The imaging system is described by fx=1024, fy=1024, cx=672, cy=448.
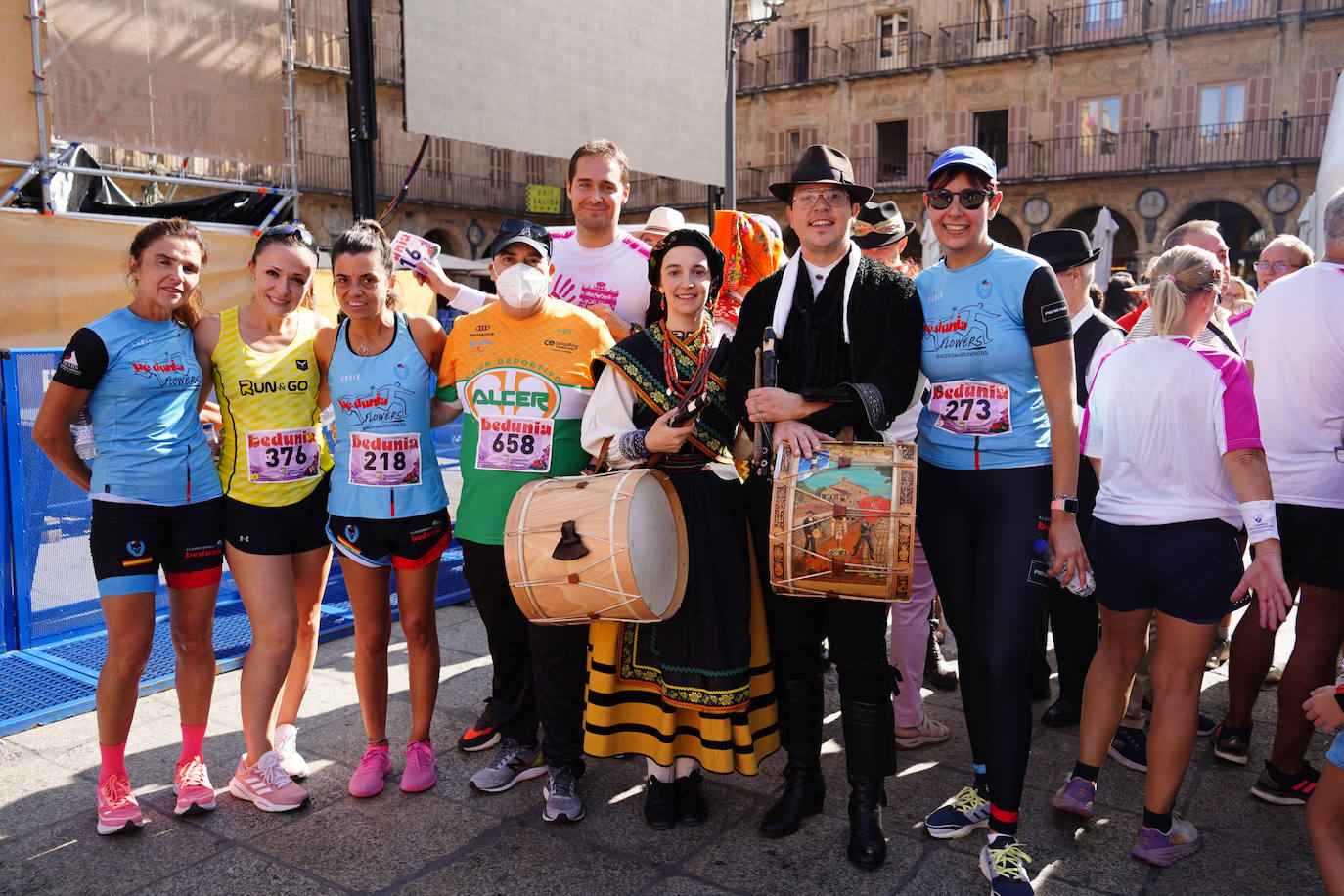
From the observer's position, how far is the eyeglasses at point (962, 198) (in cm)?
302

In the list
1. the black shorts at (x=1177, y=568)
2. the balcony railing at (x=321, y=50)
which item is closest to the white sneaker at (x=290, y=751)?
the black shorts at (x=1177, y=568)

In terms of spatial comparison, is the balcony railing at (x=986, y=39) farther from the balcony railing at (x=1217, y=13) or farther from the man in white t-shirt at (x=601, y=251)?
the man in white t-shirt at (x=601, y=251)

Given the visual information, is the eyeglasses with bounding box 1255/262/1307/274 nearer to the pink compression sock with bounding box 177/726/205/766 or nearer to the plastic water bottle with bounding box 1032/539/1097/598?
the plastic water bottle with bounding box 1032/539/1097/598

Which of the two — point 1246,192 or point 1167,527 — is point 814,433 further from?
point 1246,192

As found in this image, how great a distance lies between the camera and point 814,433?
9.62 feet

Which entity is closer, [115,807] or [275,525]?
[115,807]

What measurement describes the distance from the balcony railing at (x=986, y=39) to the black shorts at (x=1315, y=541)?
27.8m

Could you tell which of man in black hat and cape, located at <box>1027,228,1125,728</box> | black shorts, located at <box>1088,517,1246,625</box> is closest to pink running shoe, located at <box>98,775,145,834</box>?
black shorts, located at <box>1088,517,1246,625</box>

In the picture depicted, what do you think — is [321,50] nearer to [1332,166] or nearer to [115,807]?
[1332,166]

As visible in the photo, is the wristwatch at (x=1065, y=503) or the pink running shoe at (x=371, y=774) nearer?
the wristwatch at (x=1065, y=503)

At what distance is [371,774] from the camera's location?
362cm

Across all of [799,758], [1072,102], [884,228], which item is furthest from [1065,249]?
[1072,102]

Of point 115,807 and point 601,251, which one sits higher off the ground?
point 601,251

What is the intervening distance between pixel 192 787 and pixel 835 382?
2.53m
